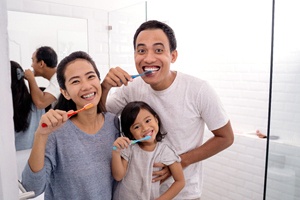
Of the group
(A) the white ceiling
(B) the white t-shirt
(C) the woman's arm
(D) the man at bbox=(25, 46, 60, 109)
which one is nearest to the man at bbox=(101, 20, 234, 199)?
(B) the white t-shirt

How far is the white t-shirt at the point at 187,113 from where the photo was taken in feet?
3.08

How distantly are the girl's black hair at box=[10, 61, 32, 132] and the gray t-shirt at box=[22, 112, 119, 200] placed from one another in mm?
540

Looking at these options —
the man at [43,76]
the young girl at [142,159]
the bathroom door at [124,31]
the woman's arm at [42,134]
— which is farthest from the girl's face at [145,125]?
the bathroom door at [124,31]

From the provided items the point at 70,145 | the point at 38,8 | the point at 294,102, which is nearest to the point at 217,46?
the point at 294,102

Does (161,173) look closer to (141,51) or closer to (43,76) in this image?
(141,51)

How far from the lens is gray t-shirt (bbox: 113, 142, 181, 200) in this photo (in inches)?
34.1

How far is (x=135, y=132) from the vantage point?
3.08 ft

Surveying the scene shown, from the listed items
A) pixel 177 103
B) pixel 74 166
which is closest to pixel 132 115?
pixel 177 103

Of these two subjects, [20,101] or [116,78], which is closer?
[116,78]

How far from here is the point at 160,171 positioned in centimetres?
89

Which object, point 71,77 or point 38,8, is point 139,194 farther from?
point 38,8

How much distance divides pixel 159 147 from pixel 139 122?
0.11 m

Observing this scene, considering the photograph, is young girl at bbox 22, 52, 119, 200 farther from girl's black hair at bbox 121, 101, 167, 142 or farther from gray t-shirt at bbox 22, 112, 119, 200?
girl's black hair at bbox 121, 101, 167, 142

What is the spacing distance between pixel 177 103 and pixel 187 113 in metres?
0.05
